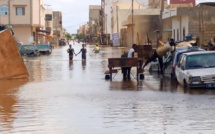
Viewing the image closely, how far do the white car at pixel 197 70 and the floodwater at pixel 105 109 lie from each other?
344 millimetres

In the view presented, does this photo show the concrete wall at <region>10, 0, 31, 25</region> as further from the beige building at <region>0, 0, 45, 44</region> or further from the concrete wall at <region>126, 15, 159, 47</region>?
the concrete wall at <region>126, 15, 159, 47</region>

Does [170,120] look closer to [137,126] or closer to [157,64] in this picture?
[137,126]

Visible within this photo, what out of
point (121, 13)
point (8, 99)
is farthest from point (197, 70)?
point (121, 13)

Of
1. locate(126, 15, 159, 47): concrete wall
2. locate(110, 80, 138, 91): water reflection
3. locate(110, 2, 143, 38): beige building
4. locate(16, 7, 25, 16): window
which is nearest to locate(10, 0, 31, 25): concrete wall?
locate(16, 7, 25, 16): window

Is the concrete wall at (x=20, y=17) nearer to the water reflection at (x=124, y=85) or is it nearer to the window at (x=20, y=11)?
the window at (x=20, y=11)

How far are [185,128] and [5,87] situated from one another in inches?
483

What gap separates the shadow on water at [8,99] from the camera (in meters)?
12.9

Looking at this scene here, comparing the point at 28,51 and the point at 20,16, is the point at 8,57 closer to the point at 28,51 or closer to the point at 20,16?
the point at 28,51

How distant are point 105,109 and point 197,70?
21.9ft

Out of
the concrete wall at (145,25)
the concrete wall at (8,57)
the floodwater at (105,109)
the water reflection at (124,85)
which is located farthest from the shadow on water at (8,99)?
the concrete wall at (145,25)

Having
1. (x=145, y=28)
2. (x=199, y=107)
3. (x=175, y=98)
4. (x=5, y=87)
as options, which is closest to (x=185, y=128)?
(x=199, y=107)

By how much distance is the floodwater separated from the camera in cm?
1147

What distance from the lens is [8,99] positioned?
17578mm

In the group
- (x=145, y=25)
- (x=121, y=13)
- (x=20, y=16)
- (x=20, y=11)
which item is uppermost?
(x=121, y=13)
